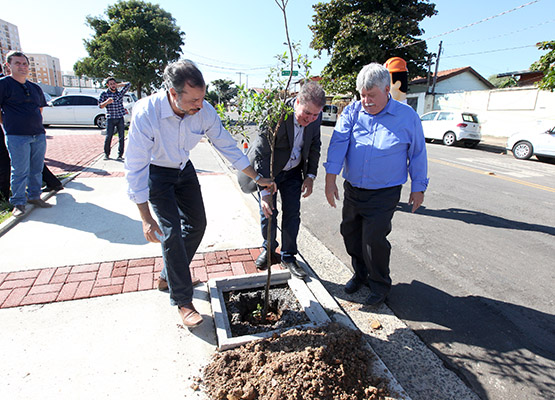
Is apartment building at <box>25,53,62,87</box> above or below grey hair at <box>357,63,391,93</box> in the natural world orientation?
above

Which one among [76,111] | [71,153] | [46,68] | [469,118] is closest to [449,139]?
[469,118]

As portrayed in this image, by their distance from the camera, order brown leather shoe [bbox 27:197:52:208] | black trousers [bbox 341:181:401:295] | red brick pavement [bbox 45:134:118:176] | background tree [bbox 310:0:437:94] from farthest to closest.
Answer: background tree [bbox 310:0:437:94], red brick pavement [bbox 45:134:118:176], brown leather shoe [bbox 27:197:52:208], black trousers [bbox 341:181:401:295]

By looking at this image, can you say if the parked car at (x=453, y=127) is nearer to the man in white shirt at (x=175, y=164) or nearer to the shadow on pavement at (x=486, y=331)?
the shadow on pavement at (x=486, y=331)

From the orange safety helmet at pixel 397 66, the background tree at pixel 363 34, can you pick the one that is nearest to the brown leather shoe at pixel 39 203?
the orange safety helmet at pixel 397 66

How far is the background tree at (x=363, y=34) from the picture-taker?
64.8ft

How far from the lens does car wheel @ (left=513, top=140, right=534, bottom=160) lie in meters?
12.3

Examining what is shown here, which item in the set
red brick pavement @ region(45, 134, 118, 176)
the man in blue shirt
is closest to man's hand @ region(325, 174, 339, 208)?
the man in blue shirt

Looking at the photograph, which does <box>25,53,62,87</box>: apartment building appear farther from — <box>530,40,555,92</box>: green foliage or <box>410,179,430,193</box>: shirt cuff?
<box>410,179,430,193</box>: shirt cuff

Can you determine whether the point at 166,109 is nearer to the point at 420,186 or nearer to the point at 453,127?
the point at 420,186

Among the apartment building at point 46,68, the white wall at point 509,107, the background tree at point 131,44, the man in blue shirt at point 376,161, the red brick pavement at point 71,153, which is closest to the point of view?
the man in blue shirt at point 376,161

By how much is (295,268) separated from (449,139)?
→ 50.2 ft

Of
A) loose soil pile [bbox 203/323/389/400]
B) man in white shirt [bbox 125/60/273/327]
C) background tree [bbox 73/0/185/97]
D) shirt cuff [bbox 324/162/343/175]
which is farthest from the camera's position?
background tree [bbox 73/0/185/97]

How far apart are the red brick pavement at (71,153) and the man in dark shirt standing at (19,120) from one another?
90.0 inches

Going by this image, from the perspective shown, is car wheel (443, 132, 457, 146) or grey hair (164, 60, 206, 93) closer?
grey hair (164, 60, 206, 93)
